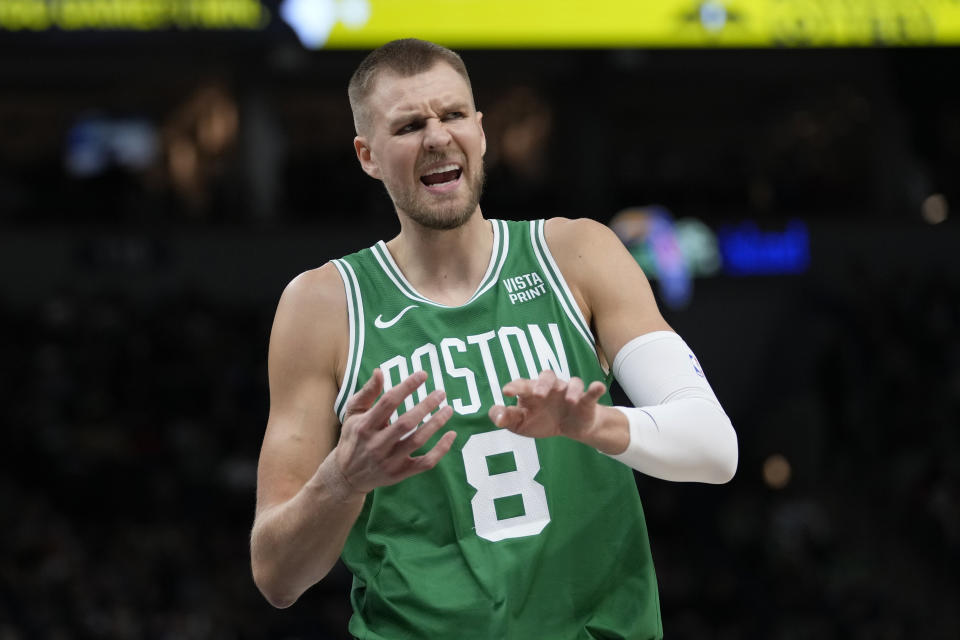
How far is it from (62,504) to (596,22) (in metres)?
7.12

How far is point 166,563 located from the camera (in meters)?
12.1

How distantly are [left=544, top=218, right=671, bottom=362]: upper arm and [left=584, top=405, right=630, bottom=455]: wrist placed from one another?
0.39 metres

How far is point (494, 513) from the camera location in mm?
3164

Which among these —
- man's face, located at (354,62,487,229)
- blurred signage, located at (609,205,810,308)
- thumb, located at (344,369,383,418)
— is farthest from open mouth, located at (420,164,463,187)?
blurred signage, located at (609,205,810,308)

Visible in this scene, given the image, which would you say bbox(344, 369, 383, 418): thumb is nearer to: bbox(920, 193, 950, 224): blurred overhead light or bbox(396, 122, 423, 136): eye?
bbox(396, 122, 423, 136): eye

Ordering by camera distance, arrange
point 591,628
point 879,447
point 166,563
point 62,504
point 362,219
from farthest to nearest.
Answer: point 362,219
point 879,447
point 62,504
point 166,563
point 591,628

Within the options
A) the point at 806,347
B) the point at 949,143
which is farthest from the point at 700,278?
the point at 949,143

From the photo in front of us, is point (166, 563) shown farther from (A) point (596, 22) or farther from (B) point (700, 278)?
(B) point (700, 278)

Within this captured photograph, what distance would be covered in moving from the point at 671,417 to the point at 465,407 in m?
0.52

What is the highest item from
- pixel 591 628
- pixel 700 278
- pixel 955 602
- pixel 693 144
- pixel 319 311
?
pixel 693 144

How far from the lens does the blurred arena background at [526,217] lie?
12.2m


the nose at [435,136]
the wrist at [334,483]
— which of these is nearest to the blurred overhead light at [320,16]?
the nose at [435,136]

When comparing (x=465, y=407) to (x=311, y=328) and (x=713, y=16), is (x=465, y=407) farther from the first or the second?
(x=713, y=16)

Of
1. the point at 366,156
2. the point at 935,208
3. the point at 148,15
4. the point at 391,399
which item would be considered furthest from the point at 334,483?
the point at 935,208
